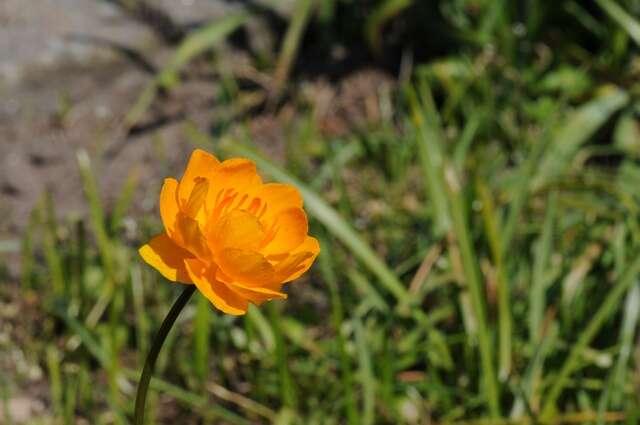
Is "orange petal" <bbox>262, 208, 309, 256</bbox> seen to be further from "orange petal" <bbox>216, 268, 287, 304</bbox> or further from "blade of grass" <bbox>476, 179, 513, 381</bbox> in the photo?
"blade of grass" <bbox>476, 179, 513, 381</bbox>

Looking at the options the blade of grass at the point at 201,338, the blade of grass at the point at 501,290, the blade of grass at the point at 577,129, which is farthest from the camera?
the blade of grass at the point at 577,129

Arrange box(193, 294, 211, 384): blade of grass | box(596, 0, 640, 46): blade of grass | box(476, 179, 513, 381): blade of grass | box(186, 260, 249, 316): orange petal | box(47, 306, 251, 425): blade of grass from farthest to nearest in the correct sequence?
box(596, 0, 640, 46): blade of grass < box(476, 179, 513, 381): blade of grass < box(193, 294, 211, 384): blade of grass < box(47, 306, 251, 425): blade of grass < box(186, 260, 249, 316): orange petal

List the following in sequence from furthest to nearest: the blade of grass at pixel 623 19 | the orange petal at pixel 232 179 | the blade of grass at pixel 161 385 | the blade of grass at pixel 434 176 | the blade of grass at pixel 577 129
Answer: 1. the blade of grass at pixel 623 19
2. the blade of grass at pixel 577 129
3. the blade of grass at pixel 434 176
4. the blade of grass at pixel 161 385
5. the orange petal at pixel 232 179

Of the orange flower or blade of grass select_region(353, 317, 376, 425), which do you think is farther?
blade of grass select_region(353, 317, 376, 425)

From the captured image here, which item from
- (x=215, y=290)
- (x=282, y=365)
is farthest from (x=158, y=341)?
(x=282, y=365)

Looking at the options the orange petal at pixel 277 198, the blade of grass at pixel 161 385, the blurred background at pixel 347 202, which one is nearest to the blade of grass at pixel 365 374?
the blurred background at pixel 347 202

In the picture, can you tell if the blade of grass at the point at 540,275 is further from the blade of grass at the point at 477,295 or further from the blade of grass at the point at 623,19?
the blade of grass at the point at 623,19

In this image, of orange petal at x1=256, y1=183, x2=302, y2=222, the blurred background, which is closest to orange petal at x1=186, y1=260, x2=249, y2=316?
orange petal at x1=256, y1=183, x2=302, y2=222

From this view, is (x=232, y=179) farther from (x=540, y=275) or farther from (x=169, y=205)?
(x=540, y=275)
